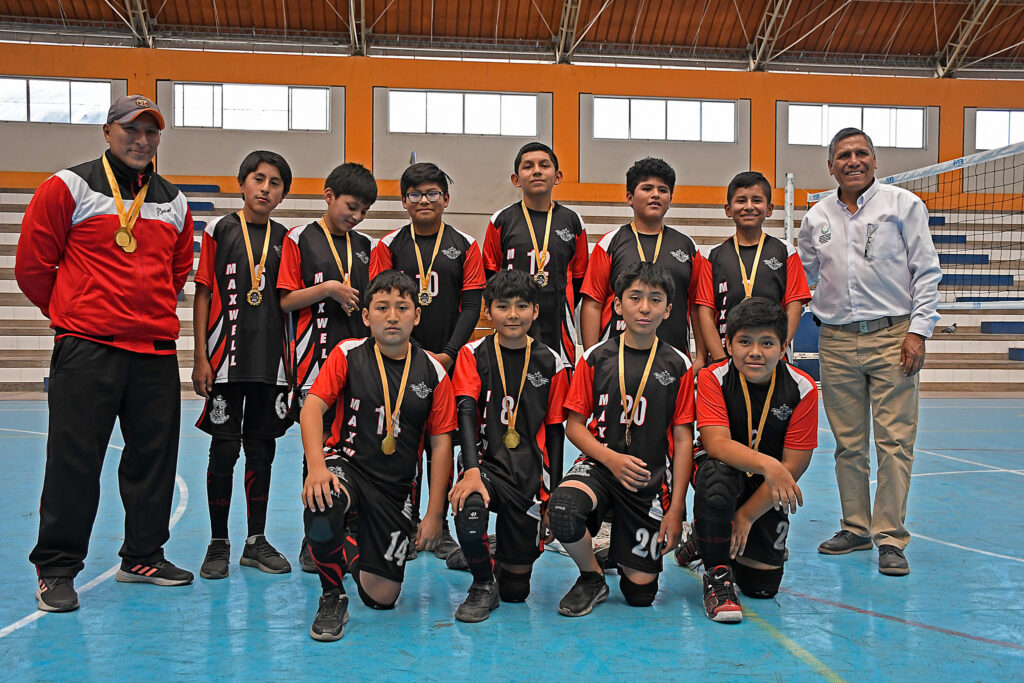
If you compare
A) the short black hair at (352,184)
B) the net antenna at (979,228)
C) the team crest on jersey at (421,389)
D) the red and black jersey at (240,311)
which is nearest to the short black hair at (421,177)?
the short black hair at (352,184)

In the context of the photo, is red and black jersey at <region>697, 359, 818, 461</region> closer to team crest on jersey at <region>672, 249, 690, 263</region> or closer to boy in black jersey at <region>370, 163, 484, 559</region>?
team crest on jersey at <region>672, 249, 690, 263</region>

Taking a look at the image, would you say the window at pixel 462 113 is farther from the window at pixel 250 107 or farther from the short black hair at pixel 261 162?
the short black hair at pixel 261 162

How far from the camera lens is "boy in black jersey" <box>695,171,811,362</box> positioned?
13.5ft

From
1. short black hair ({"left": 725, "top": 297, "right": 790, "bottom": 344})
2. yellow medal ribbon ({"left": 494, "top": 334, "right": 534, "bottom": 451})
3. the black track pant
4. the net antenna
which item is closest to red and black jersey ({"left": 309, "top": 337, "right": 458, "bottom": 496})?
yellow medal ribbon ({"left": 494, "top": 334, "right": 534, "bottom": 451})

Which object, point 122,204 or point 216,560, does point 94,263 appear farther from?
point 216,560

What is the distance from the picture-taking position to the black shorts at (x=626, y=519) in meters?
3.31

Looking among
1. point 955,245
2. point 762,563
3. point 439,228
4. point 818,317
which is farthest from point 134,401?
point 955,245

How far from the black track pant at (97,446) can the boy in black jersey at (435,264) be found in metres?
1.19

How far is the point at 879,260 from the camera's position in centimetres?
412

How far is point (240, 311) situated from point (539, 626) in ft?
6.70

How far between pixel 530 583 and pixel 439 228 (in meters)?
1.83

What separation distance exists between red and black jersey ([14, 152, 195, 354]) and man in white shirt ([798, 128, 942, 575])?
3.31 meters

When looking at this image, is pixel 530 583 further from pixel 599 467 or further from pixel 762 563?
pixel 762 563

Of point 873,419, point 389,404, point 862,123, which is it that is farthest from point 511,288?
point 862,123
